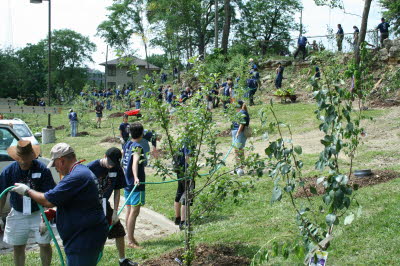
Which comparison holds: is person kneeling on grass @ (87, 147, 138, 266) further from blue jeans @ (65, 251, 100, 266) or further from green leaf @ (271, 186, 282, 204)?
green leaf @ (271, 186, 282, 204)

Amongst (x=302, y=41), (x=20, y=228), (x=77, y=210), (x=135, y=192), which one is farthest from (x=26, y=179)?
(x=302, y=41)

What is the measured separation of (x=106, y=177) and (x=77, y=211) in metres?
1.93

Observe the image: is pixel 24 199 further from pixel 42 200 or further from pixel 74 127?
pixel 74 127

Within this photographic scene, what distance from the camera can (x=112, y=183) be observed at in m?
5.94

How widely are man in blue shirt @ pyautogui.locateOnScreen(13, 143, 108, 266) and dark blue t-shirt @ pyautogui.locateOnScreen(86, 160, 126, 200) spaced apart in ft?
5.65

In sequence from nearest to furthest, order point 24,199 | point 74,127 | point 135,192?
point 24,199 → point 135,192 → point 74,127

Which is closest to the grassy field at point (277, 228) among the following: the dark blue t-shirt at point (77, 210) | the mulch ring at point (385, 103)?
the dark blue t-shirt at point (77, 210)

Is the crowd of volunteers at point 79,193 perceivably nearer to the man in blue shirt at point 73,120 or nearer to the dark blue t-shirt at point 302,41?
the man in blue shirt at point 73,120

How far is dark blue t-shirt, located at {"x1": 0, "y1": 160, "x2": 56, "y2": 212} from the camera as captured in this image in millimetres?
5238

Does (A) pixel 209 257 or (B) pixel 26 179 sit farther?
(A) pixel 209 257

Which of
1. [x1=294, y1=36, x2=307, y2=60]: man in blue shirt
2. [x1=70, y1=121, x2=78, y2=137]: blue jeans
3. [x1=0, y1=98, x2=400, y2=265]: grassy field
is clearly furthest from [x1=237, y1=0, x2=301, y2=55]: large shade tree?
[x1=0, y1=98, x2=400, y2=265]: grassy field

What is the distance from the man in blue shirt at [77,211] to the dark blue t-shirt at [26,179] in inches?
48.6

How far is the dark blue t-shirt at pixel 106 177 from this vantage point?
582cm

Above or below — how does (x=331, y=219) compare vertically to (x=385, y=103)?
below
